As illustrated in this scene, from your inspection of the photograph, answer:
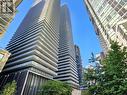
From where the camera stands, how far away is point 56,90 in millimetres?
39781

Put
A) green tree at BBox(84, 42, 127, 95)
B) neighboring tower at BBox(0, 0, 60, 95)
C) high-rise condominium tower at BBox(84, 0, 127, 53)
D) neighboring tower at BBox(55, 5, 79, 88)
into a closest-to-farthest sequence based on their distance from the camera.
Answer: green tree at BBox(84, 42, 127, 95) < high-rise condominium tower at BBox(84, 0, 127, 53) < neighboring tower at BBox(0, 0, 60, 95) < neighboring tower at BBox(55, 5, 79, 88)

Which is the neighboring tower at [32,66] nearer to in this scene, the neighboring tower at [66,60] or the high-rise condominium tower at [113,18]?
the neighboring tower at [66,60]

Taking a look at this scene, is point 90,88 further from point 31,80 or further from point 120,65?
point 31,80

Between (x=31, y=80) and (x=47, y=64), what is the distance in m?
14.9

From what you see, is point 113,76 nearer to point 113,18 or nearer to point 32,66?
point 113,18

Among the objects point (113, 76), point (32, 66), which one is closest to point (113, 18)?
point (113, 76)

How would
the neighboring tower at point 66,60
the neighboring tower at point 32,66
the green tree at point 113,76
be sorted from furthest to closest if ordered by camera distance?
1. the neighboring tower at point 66,60
2. the neighboring tower at point 32,66
3. the green tree at point 113,76

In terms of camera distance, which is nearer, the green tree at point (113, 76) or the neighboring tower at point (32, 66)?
the green tree at point (113, 76)

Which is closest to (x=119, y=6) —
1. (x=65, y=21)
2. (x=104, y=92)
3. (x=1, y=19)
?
(x=104, y=92)

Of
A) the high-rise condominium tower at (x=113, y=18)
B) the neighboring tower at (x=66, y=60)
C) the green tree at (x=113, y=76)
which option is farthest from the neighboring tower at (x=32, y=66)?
the green tree at (x=113, y=76)

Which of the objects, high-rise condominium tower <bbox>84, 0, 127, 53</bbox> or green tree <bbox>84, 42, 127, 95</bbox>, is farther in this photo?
high-rise condominium tower <bbox>84, 0, 127, 53</bbox>

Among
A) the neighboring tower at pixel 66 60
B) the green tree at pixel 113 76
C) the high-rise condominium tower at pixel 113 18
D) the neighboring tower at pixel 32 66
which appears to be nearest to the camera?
the green tree at pixel 113 76

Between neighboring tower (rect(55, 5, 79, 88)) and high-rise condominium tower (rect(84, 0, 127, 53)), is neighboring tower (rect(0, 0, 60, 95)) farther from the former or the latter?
high-rise condominium tower (rect(84, 0, 127, 53))

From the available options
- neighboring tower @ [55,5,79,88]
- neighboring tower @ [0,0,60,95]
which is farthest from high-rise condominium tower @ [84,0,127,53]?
neighboring tower @ [55,5,79,88]
